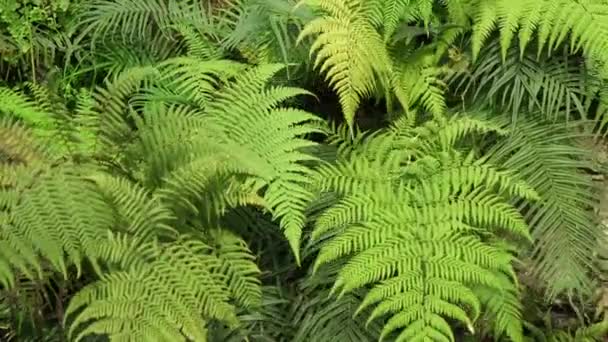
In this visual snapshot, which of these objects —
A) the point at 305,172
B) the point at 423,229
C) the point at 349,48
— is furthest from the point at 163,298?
the point at 349,48

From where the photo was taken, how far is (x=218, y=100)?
8.98 feet

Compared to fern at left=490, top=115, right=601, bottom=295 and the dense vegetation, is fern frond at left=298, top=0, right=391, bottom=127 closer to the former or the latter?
the dense vegetation

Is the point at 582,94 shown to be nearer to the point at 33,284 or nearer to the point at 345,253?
the point at 345,253

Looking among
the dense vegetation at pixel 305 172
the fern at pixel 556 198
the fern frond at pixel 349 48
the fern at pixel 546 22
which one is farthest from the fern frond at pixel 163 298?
the fern at pixel 546 22

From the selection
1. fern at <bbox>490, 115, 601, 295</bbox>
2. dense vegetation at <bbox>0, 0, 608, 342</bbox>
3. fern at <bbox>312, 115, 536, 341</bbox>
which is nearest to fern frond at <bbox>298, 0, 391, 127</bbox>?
dense vegetation at <bbox>0, 0, 608, 342</bbox>

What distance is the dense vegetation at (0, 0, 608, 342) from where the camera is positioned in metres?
2.28

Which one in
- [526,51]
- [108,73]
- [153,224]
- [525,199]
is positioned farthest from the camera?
[108,73]

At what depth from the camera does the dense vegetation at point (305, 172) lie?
228cm

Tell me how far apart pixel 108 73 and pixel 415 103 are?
1290mm

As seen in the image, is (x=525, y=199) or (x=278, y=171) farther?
(x=525, y=199)

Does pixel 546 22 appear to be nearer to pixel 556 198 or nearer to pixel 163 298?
pixel 556 198

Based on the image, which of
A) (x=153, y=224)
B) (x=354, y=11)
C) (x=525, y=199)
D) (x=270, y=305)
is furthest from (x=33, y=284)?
(x=525, y=199)

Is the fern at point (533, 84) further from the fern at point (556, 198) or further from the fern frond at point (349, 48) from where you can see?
the fern frond at point (349, 48)

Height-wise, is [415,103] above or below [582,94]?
below
